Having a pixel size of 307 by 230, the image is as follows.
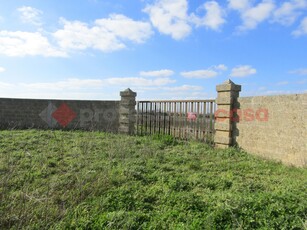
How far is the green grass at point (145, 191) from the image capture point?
363 cm

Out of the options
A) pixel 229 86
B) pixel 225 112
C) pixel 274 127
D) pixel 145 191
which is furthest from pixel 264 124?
pixel 145 191

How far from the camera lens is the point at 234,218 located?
3713 millimetres

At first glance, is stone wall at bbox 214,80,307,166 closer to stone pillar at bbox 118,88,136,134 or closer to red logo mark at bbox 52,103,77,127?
stone pillar at bbox 118,88,136,134

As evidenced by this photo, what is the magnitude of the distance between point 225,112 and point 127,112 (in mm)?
5272

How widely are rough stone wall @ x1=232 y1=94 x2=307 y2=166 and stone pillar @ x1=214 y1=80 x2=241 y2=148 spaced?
195mm

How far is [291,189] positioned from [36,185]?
424 centimetres

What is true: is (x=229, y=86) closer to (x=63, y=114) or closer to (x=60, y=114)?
(x=63, y=114)

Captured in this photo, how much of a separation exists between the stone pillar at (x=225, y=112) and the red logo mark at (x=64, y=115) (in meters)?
7.42

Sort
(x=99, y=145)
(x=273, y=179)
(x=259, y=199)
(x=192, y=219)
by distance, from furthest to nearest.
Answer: (x=99, y=145) < (x=273, y=179) < (x=259, y=199) < (x=192, y=219)

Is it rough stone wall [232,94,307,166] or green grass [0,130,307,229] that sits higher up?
rough stone wall [232,94,307,166]

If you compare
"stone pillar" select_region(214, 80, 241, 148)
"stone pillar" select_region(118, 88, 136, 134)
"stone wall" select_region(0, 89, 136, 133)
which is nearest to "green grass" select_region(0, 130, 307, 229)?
"stone pillar" select_region(214, 80, 241, 148)

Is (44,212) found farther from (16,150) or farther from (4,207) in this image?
(16,150)

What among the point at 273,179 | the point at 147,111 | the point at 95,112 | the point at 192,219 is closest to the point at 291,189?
the point at 273,179

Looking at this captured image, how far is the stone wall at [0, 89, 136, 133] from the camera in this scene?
533 inches
